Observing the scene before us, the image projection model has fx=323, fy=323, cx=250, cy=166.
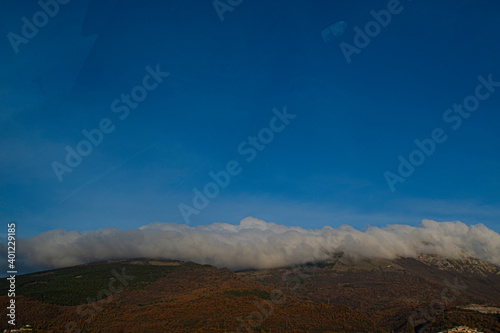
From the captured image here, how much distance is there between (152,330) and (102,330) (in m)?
22.1

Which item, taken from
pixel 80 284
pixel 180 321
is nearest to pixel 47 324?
pixel 180 321

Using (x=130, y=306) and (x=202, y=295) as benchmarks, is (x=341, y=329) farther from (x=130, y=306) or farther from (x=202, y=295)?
(x=130, y=306)

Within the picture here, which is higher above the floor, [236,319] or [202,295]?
[202,295]

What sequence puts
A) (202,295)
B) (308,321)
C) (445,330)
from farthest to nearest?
(202,295) < (308,321) < (445,330)

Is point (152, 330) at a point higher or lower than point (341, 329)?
higher

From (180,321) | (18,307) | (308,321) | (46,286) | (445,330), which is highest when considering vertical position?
(46,286)

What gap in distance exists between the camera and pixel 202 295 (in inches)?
7416

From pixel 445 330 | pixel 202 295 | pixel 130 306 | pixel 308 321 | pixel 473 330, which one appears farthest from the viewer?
pixel 202 295

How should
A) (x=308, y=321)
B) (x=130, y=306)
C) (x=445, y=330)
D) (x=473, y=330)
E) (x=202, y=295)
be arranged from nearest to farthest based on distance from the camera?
(x=473, y=330), (x=445, y=330), (x=308, y=321), (x=130, y=306), (x=202, y=295)

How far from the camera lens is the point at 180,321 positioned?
139 metres

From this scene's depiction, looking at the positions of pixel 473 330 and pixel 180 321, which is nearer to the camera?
pixel 473 330

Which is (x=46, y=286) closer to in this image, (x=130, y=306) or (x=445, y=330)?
(x=130, y=306)

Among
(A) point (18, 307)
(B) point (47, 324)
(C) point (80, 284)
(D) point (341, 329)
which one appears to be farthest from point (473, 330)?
(C) point (80, 284)

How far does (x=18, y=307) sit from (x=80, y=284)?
61.5 m
